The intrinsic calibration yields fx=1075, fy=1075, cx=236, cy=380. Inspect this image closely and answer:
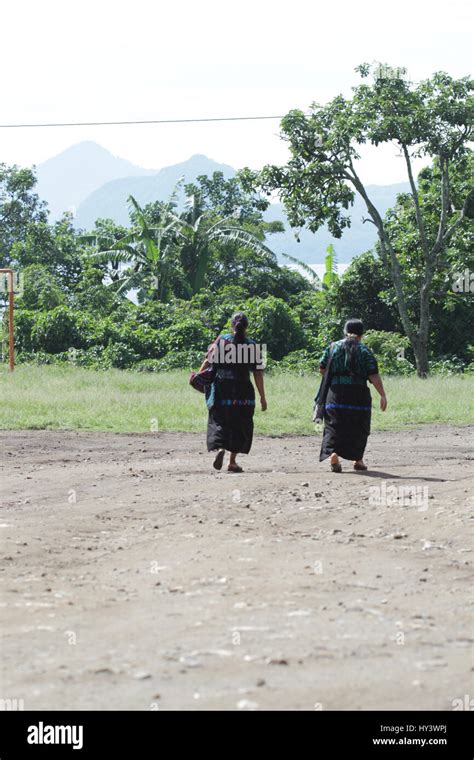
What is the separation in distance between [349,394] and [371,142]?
17341mm

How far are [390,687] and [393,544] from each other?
129 inches

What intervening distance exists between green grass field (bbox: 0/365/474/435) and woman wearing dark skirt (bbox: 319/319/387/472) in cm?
548

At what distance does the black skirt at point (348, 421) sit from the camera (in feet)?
37.3

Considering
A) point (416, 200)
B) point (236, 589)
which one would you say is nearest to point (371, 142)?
point (416, 200)

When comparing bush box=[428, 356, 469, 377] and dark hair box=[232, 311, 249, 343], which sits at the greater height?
dark hair box=[232, 311, 249, 343]

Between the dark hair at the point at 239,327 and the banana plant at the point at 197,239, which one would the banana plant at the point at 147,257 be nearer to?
the banana plant at the point at 197,239

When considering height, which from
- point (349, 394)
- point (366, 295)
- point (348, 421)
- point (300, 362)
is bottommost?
point (348, 421)

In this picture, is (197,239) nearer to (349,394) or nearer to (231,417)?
(231,417)

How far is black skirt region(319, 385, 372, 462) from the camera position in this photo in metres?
11.4

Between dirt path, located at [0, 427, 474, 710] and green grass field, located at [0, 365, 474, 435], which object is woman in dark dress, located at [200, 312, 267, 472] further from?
green grass field, located at [0, 365, 474, 435]

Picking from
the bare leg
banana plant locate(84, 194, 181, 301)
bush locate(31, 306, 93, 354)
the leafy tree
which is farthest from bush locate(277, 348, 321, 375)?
the bare leg

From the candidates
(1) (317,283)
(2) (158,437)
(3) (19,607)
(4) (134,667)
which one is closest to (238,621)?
(4) (134,667)

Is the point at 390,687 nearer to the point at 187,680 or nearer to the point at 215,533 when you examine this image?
the point at 187,680

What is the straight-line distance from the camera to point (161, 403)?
19.9m
